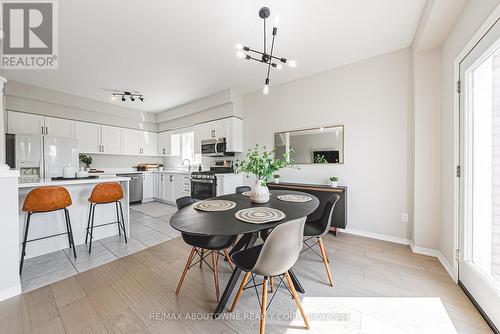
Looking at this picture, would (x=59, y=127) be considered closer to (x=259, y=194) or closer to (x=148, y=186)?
(x=148, y=186)

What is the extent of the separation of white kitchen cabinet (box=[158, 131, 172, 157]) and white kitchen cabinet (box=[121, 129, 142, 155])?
60 cm

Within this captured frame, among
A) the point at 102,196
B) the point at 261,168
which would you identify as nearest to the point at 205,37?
the point at 261,168

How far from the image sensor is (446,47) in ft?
6.66

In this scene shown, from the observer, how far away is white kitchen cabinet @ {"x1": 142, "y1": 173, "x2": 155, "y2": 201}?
17.4ft

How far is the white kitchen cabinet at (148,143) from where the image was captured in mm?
5582

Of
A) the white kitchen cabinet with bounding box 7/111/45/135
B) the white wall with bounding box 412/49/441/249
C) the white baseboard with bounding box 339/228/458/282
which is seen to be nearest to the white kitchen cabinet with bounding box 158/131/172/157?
the white kitchen cabinet with bounding box 7/111/45/135

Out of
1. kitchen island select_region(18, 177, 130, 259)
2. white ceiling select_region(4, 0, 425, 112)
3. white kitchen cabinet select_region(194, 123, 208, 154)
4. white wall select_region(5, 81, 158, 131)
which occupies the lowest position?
kitchen island select_region(18, 177, 130, 259)

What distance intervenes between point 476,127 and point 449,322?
1533mm

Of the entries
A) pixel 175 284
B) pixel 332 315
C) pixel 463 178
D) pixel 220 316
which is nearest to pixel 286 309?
pixel 332 315

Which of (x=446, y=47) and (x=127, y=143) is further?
(x=127, y=143)

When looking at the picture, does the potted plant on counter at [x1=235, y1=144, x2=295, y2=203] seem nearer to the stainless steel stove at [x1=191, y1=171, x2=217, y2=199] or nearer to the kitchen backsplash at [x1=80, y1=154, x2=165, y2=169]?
the stainless steel stove at [x1=191, y1=171, x2=217, y2=199]

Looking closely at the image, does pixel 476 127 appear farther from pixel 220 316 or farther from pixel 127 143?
pixel 127 143

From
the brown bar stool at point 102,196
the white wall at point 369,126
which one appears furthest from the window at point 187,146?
the white wall at point 369,126

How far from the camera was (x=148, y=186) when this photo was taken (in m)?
5.44
